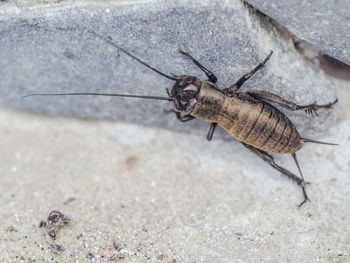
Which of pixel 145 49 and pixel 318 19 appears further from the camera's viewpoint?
pixel 145 49

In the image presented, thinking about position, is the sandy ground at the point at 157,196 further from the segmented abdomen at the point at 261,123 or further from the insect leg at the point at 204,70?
the insect leg at the point at 204,70

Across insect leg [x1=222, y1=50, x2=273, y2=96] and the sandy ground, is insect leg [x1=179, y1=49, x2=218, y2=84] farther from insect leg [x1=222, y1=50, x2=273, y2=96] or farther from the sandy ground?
the sandy ground

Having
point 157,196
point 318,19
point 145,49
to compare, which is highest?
point 318,19

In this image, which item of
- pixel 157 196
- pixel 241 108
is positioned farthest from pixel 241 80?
pixel 157 196

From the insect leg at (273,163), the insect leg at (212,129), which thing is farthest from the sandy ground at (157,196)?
the insect leg at (212,129)

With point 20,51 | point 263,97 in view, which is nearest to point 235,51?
point 263,97

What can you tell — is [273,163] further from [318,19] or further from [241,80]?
[318,19]

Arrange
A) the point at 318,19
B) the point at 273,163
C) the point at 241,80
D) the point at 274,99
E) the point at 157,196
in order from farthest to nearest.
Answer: the point at 157,196
the point at 273,163
the point at 274,99
the point at 241,80
the point at 318,19
